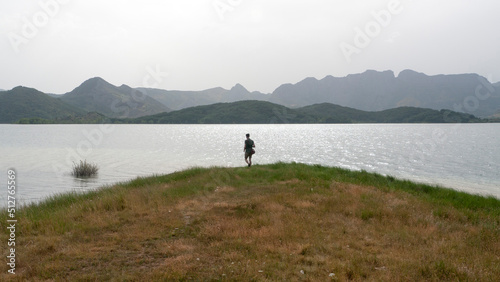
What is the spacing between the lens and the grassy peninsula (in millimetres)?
7707

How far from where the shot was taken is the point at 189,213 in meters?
13.7

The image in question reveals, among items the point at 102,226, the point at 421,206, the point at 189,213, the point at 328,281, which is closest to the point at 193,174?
the point at 189,213

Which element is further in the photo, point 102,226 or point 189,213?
point 189,213

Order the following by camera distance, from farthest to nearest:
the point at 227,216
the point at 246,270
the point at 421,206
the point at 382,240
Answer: the point at 421,206
the point at 227,216
the point at 382,240
the point at 246,270

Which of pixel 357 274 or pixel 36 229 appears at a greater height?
pixel 357 274

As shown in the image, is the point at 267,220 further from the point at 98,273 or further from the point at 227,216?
the point at 98,273

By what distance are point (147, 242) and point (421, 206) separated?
1303cm

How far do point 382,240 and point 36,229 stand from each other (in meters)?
13.2

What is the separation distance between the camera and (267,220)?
12.0m

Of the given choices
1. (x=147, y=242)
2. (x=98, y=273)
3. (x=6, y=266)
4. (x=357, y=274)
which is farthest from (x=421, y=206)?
(x=6, y=266)

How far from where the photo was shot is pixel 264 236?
33.8ft

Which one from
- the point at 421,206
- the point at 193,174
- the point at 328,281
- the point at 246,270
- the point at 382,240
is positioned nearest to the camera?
the point at 328,281

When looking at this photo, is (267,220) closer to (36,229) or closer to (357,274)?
(357,274)

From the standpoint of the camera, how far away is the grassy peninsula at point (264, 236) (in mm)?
7707
